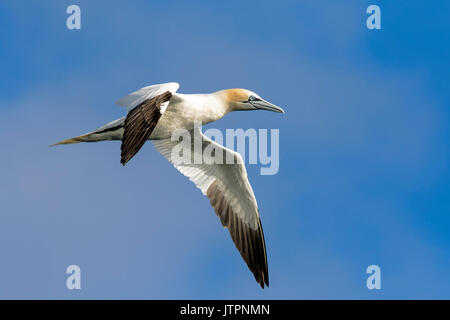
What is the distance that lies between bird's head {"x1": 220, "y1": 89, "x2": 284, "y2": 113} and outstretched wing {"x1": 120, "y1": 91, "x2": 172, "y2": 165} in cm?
253

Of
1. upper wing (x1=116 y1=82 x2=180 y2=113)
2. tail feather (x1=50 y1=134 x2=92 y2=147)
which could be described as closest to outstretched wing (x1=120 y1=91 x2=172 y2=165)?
upper wing (x1=116 y1=82 x2=180 y2=113)

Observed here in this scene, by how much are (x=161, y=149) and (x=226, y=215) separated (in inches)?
80.1

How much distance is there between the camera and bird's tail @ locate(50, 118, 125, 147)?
47.4ft

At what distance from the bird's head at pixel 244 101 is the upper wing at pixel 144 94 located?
180 centimetres

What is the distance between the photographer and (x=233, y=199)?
16375mm

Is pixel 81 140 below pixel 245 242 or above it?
above

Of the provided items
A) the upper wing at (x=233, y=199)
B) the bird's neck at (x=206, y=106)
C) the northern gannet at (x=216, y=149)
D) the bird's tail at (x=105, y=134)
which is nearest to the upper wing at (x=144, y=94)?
the northern gannet at (x=216, y=149)

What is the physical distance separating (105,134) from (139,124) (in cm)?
276

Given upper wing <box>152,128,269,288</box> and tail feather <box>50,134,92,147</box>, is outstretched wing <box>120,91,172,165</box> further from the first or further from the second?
upper wing <box>152,128,269,288</box>

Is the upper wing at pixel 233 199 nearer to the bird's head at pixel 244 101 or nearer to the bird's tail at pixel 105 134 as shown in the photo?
the bird's head at pixel 244 101

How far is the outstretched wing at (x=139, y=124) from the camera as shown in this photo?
11.7 m

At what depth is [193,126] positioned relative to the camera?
14695mm

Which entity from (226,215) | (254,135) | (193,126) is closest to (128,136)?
(193,126)

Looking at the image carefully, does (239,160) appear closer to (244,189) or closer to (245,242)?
(244,189)
